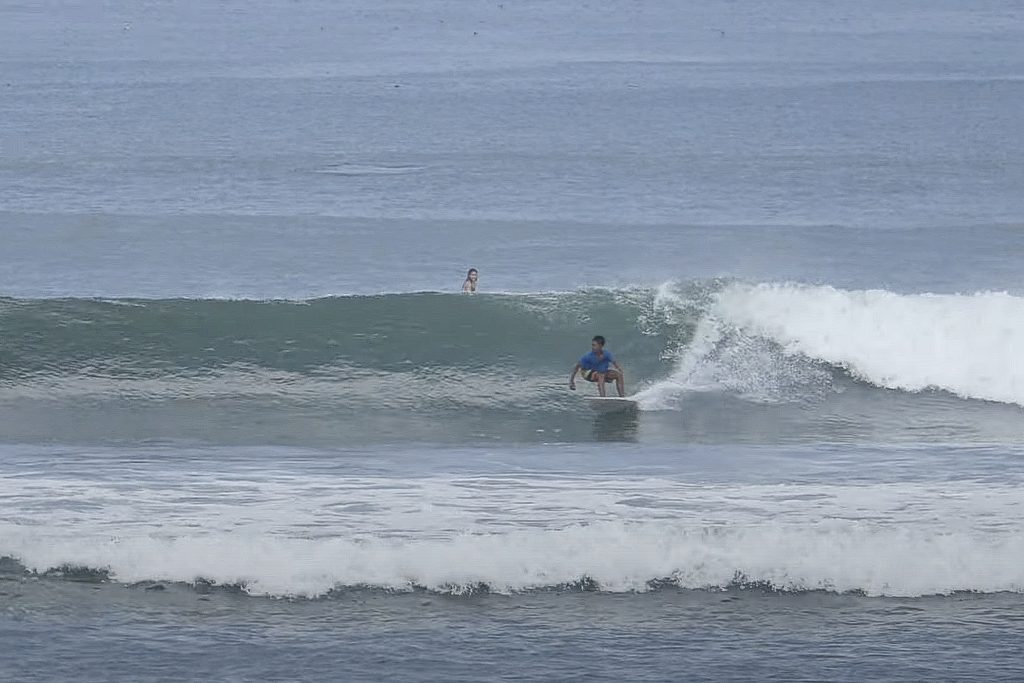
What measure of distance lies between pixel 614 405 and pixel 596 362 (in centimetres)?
59

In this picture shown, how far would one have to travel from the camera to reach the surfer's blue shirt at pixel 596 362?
20.2 metres

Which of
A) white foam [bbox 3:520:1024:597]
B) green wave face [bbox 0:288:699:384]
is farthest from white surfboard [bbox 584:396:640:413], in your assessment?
white foam [bbox 3:520:1024:597]

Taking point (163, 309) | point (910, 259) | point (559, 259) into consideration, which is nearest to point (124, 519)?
point (163, 309)

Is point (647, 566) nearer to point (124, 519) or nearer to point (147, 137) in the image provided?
point (124, 519)

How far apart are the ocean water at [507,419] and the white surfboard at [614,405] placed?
173 mm

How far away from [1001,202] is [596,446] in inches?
1231

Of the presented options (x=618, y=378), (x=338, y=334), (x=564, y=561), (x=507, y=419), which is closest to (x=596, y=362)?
(x=618, y=378)

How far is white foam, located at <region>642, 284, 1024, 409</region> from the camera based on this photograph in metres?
21.8

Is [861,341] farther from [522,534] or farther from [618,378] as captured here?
[522,534]

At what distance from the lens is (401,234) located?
39625 mm

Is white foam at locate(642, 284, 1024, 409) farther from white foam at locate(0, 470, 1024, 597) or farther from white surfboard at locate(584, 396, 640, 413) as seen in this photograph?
white foam at locate(0, 470, 1024, 597)

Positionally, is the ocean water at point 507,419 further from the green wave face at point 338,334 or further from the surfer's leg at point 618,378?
the surfer's leg at point 618,378

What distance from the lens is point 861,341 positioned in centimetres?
2303

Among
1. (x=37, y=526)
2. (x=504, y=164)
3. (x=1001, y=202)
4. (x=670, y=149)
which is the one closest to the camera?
(x=37, y=526)
